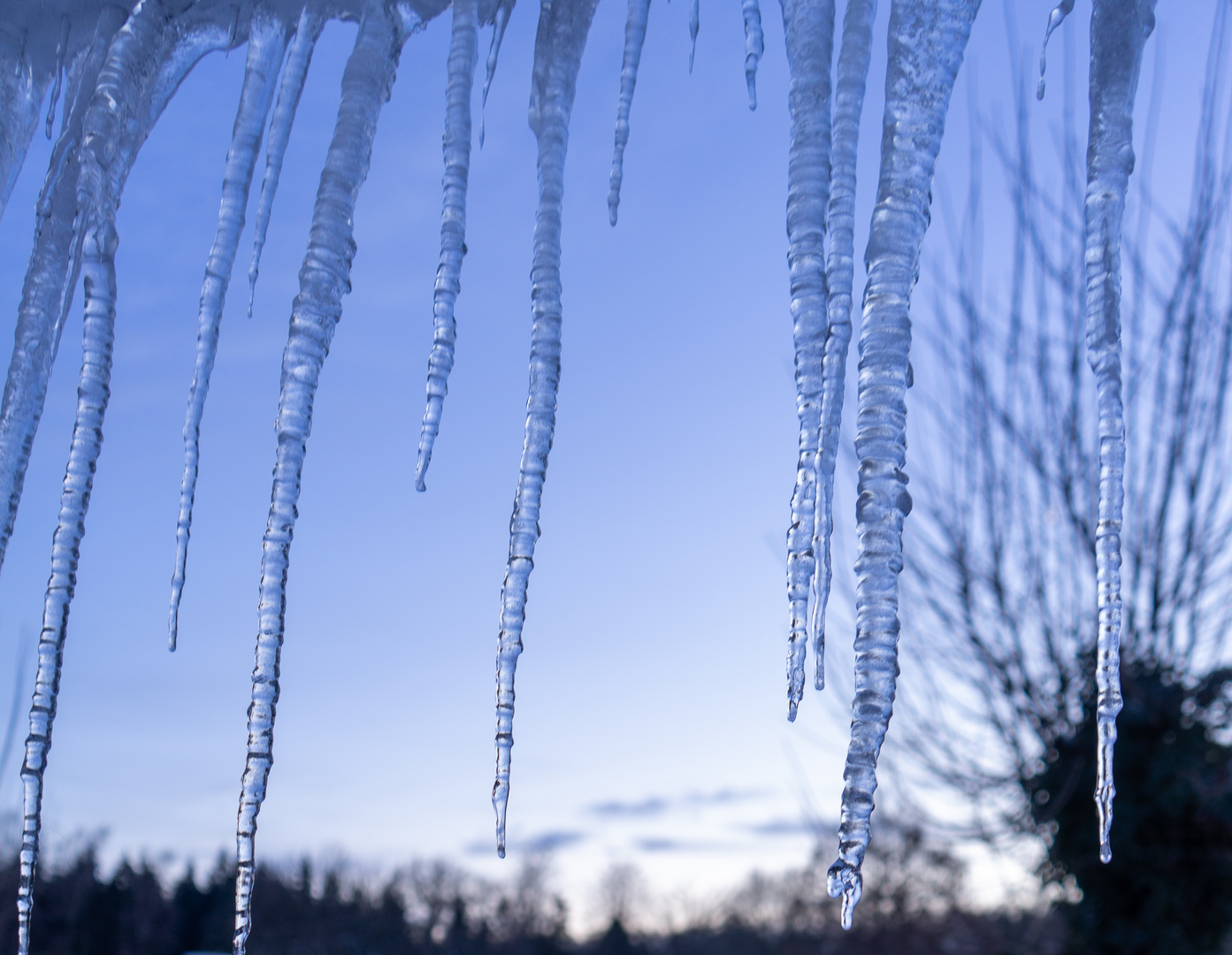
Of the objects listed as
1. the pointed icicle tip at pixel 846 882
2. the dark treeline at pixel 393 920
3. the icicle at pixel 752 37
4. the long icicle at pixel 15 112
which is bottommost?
the dark treeline at pixel 393 920

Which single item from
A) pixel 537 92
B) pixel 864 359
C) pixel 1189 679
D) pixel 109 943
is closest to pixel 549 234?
pixel 537 92

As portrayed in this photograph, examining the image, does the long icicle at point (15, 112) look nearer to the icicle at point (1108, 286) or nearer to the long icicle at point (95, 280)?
the long icicle at point (95, 280)

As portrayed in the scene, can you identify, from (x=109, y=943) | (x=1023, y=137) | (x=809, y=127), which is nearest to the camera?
(x=809, y=127)

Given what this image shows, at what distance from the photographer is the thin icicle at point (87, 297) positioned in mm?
1335

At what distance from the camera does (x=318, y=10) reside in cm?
167

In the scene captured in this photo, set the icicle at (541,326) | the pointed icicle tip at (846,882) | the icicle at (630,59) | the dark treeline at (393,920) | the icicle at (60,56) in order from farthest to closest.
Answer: the dark treeline at (393,920) < the icicle at (60,56) < the icicle at (630,59) < the icicle at (541,326) < the pointed icicle tip at (846,882)

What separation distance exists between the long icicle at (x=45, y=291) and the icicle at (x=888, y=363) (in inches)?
48.1

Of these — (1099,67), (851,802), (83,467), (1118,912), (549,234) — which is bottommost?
(1118,912)

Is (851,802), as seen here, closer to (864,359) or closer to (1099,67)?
(864,359)

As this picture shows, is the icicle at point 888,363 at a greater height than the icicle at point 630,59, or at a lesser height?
lesser

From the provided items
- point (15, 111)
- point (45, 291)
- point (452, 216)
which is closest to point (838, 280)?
point (452, 216)

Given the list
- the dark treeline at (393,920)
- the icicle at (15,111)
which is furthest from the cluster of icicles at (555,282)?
the dark treeline at (393,920)

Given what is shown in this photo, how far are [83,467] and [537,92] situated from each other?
83 cm

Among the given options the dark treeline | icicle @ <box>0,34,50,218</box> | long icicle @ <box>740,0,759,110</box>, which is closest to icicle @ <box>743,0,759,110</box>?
long icicle @ <box>740,0,759,110</box>
